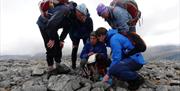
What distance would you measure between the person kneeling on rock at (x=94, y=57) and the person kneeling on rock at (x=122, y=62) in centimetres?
62

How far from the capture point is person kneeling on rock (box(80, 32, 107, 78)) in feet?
49.4

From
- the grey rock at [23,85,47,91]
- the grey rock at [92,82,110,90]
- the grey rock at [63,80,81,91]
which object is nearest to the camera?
the grey rock at [92,82,110,90]

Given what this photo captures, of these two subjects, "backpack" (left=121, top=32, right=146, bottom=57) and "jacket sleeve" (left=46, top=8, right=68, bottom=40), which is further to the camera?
"jacket sleeve" (left=46, top=8, right=68, bottom=40)

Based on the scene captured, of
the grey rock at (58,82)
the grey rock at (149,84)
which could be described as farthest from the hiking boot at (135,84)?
the grey rock at (58,82)

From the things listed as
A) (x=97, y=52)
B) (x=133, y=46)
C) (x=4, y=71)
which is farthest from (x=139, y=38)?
(x=4, y=71)

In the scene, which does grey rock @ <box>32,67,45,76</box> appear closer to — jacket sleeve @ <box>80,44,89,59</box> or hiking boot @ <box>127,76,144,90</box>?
jacket sleeve @ <box>80,44,89,59</box>

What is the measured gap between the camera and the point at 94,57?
49.3ft

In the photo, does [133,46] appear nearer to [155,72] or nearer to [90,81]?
[90,81]

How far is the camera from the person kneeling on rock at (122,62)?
46.9 feet

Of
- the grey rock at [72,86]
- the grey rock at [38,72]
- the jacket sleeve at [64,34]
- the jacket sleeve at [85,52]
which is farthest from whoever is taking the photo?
the grey rock at [38,72]

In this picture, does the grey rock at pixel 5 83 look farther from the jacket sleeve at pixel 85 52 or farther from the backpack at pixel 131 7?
the backpack at pixel 131 7

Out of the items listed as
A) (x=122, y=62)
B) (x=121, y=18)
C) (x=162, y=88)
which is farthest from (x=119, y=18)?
(x=162, y=88)

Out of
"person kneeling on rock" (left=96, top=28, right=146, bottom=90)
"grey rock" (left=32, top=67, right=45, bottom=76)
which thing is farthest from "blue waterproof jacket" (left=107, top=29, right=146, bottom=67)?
"grey rock" (left=32, top=67, right=45, bottom=76)

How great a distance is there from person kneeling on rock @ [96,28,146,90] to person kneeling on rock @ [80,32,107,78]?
62 centimetres
